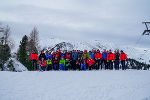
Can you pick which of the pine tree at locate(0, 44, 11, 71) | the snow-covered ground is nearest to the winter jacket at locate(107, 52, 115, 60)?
the snow-covered ground

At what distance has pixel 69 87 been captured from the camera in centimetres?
924

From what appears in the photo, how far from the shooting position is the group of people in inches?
570

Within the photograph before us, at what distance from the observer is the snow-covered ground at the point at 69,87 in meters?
7.89

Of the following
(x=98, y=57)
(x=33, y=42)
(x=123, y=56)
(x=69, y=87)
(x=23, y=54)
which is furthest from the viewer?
(x=23, y=54)

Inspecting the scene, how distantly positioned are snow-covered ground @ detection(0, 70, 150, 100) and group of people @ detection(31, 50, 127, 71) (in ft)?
9.93

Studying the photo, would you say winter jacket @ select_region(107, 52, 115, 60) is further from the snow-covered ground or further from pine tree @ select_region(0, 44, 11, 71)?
pine tree @ select_region(0, 44, 11, 71)

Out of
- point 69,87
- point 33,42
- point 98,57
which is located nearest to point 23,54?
point 33,42

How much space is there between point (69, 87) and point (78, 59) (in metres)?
5.82

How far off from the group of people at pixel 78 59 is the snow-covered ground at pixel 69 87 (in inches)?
119

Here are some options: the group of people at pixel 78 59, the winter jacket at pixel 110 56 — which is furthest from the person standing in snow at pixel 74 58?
the winter jacket at pixel 110 56

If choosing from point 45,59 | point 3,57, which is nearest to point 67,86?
point 45,59

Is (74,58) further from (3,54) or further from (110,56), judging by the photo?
(3,54)

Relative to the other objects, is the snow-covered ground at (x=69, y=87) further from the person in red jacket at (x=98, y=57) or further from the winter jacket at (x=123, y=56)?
the winter jacket at (x=123, y=56)

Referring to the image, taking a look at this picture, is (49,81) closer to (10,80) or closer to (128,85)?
(10,80)
